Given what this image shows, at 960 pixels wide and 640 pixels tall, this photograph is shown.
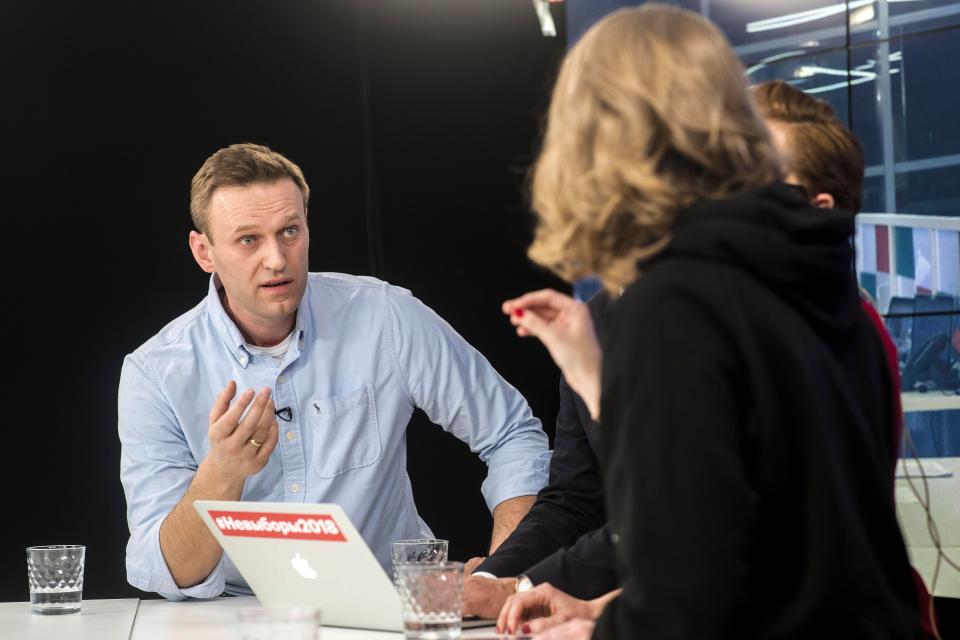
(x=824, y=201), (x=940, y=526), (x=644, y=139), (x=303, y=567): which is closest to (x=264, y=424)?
(x=303, y=567)

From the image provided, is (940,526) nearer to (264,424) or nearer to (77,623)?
(264,424)

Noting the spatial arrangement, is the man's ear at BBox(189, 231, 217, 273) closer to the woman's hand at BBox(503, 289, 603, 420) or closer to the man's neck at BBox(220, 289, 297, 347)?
the man's neck at BBox(220, 289, 297, 347)

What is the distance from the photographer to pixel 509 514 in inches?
98.8

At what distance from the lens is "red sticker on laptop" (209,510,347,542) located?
1.54 m

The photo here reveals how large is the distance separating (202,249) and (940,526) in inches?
112

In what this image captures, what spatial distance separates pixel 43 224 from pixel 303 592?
2.40 m

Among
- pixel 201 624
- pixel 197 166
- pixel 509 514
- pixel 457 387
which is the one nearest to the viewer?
pixel 201 624

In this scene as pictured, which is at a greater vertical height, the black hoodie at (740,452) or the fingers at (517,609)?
the black hoodie at (740,452)

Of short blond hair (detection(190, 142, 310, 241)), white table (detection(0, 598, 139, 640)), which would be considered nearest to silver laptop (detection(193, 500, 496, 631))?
white table (detection(0, 598, 139, 640))

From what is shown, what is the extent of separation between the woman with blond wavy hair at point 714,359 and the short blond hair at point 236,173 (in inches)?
63.7

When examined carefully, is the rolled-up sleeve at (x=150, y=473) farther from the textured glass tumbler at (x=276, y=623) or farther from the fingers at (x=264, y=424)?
the textured glass tumbler at (x=276, y=623)

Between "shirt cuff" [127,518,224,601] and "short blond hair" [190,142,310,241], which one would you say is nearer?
"shirt cuff" [127,518,224,601]

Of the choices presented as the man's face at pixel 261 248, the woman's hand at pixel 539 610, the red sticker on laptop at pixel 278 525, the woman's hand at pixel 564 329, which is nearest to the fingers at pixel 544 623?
the woman's hand at pixel 539 610

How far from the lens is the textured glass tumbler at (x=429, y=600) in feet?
4.93
